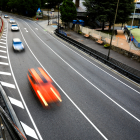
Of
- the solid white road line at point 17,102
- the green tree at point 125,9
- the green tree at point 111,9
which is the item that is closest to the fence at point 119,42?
the green tree at point 111,9

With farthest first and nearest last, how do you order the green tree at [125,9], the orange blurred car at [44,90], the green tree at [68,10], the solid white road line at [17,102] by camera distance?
the green tree at [68,10] → the green tree at [125,9] → the solid white road line at [17,102] → the orange blurred car at [44,90]

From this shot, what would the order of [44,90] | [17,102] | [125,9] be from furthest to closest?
[125,9] → [17,102] → [44,90]

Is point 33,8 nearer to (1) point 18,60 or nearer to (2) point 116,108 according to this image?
(1) point 18,60

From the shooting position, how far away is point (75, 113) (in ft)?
36.9

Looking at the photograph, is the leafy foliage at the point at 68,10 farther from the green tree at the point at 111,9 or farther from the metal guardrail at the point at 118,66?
the metal guardrail at the point at 118,66

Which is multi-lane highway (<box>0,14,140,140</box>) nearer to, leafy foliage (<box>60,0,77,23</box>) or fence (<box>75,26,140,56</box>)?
fence (<box>75,26,140,56</box>)

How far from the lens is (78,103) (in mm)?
12391

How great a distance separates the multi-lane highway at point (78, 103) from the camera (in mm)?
9688

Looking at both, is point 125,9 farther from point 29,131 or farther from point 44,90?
point 29,131

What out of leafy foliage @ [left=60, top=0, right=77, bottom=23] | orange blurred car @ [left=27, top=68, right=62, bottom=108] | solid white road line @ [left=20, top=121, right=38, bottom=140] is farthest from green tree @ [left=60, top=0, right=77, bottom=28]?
solid white road line @ [left=20, top=121, right=38, bottom=140]

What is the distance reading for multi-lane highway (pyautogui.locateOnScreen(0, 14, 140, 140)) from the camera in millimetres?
9688

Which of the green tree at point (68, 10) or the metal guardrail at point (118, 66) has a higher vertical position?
the green tree at point (68, 10)

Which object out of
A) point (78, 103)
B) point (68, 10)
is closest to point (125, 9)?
point (68, 10)

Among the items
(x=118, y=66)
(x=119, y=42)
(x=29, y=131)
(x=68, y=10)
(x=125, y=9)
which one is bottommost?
(x=29, y=131)
